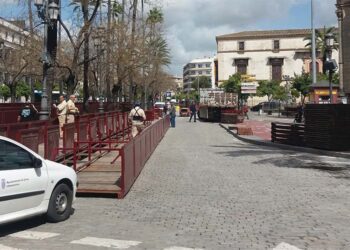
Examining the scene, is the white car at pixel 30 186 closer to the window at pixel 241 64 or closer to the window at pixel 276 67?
the window at pixel 241 64

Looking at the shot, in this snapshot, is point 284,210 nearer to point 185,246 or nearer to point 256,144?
point 185,246

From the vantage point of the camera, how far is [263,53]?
135 m

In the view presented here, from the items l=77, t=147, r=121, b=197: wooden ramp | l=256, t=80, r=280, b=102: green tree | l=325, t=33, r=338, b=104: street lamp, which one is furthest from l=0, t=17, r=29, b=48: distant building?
l=256, t=80, r=280, b=102: green tree

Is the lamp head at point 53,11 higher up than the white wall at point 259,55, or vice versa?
the white wall at point 259,55

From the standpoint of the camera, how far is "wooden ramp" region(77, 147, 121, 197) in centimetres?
1061

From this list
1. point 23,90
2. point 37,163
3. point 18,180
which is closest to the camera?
point 18,180

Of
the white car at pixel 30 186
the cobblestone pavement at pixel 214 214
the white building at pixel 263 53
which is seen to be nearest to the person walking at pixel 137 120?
the cobblestone pavement at pixel 214 214

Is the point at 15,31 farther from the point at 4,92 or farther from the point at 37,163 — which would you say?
the point at 4,92

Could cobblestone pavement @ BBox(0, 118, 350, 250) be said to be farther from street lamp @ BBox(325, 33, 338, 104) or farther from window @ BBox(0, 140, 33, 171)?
street lamp @ BBox(325, 33, 338, 104)

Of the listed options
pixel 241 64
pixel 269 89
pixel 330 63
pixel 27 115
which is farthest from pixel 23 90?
pixel 330 63

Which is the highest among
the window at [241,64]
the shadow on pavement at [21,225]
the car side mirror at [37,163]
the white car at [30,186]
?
the window at [241,64]

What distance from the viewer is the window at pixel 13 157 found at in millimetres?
7387

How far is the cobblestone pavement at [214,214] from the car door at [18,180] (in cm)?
44

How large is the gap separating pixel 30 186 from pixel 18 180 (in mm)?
265
